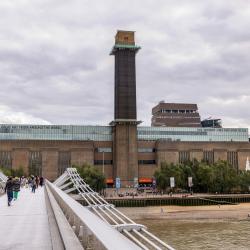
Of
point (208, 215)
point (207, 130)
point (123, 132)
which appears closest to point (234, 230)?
point (208, 215)

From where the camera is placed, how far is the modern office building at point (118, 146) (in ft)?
377

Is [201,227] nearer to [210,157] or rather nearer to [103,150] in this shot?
[103,150]

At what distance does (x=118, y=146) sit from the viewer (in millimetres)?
116625

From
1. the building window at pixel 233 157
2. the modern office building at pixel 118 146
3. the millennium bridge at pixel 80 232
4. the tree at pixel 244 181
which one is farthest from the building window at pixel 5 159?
the millennium bridge at pixel 80 232

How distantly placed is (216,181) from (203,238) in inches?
2193

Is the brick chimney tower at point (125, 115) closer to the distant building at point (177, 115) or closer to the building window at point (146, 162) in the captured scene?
the building window at point (146, 162)

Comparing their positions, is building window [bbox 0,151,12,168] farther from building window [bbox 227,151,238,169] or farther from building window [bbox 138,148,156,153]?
building window [bbox 227,151,238,169]

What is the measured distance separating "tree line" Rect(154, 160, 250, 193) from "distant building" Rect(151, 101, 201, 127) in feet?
214

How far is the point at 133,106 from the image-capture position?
389ft

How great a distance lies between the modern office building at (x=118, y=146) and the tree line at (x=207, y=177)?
58.3 ft

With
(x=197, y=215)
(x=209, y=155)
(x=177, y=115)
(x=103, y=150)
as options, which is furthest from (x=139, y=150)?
(x=197, y=215)

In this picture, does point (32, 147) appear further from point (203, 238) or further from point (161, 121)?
point (203, 238)

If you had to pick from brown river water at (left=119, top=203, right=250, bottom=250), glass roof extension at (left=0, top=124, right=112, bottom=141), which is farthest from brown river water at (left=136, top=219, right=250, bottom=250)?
glass roof extension at (left=0, top=124, right=112, bottom=141)

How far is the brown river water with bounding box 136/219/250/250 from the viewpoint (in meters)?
37.1
